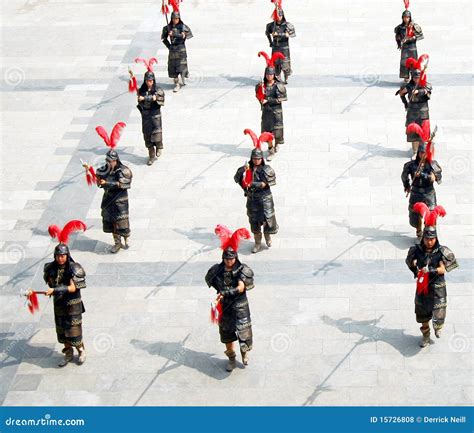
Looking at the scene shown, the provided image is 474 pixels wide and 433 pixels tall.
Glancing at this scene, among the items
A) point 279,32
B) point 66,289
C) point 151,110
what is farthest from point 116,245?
point 279,32

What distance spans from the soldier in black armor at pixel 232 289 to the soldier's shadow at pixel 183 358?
19.8 inches

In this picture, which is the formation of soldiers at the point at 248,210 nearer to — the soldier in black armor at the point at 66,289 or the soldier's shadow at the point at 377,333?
the soldier in black armor at the point at 66,289

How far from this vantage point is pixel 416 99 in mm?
20844

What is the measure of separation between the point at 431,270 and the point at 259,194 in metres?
3.94

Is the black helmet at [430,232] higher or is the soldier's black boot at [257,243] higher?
the black helmet at [430,232]

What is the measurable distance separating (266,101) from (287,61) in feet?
16.3

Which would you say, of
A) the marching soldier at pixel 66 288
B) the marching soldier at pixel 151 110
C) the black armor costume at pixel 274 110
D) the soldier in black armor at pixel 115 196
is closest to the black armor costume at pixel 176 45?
the marching soldier at pixel 151 110

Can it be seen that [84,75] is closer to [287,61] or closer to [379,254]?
[287,61]

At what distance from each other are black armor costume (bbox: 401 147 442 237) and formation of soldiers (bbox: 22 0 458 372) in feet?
0.06

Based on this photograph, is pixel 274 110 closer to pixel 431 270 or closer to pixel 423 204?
pixel 423 204

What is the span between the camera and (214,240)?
18.5 meters

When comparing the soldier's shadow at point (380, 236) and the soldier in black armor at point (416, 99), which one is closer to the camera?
the soldier's shadow at point (380, 236)

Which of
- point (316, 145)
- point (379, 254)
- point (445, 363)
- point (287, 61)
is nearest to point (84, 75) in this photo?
point (287, 61)

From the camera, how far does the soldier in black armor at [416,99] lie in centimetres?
2077
